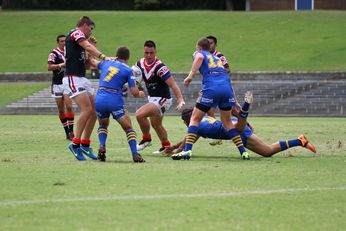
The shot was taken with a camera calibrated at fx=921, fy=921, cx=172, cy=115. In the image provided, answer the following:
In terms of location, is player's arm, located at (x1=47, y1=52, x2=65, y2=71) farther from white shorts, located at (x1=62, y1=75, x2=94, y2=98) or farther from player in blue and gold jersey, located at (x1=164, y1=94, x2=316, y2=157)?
player in blue and gold jersey, located at (x1=164, y1=94, x2=316, y2=157)

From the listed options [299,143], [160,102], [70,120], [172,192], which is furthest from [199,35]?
[172,192]

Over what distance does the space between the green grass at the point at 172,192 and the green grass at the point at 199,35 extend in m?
35.4

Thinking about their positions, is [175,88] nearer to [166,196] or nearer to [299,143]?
[299,143]

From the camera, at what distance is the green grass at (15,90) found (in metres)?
43.6

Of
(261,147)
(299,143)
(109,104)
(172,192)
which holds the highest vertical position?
(109,104)

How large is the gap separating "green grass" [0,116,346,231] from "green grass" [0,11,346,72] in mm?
35425

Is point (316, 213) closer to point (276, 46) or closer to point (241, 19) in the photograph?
point (276, 46)

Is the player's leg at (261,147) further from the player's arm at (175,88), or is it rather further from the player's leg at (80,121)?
the player's leg at (80,121)

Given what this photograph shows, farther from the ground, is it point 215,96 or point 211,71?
point 211,71

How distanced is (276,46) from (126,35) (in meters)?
11.2

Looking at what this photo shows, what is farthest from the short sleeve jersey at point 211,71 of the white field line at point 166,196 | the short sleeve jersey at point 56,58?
the short sleeve jersey at point 56,58

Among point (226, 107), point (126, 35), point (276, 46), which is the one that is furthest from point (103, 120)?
point (126, 35)

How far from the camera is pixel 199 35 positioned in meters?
62.2

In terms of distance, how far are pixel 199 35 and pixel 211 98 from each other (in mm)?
46856
